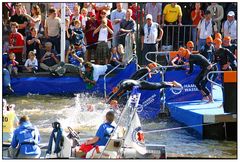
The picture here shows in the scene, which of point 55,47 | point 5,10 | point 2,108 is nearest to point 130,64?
point 55,47

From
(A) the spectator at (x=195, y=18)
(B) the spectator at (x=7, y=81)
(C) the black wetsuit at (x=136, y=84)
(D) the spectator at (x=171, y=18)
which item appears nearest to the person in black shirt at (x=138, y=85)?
(C) the black wetsuit at (x=136, y=84)

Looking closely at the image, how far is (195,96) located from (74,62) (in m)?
5.01

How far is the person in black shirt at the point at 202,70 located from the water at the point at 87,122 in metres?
1.18

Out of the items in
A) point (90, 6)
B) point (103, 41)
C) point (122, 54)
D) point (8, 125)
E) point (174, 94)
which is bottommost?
point (174, 94)

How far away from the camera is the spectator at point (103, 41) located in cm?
2419

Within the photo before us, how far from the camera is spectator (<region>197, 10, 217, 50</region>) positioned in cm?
2375

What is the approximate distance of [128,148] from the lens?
1519 centimetres

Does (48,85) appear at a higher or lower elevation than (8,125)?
lower

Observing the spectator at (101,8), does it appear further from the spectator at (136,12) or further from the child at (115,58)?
the child at (115,58)

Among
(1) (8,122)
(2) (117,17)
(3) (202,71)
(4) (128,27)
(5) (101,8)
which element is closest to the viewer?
(1) (8,122)

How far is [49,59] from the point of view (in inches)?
988

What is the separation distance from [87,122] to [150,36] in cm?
451

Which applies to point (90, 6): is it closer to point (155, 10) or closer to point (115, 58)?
point (115, 58)

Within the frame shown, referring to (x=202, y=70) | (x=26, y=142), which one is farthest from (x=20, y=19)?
(x=26, y=142)
